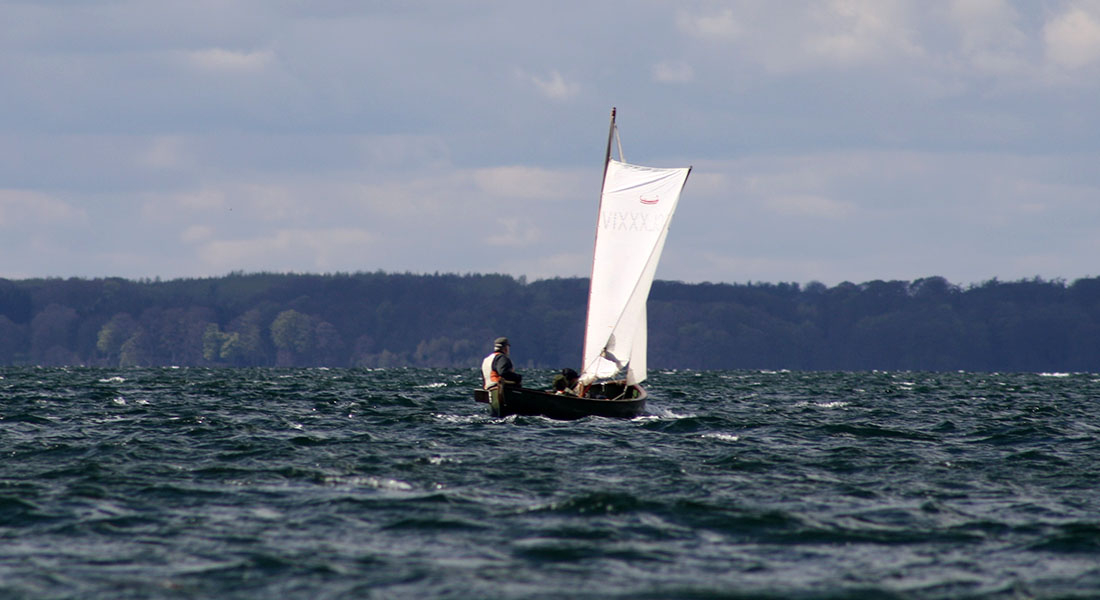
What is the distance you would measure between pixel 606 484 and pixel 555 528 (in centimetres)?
405

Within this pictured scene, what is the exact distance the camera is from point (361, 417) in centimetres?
3494

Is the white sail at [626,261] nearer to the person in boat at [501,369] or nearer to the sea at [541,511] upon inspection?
the person in boat at [501,369]

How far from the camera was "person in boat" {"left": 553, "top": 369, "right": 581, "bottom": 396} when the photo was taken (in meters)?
34.2

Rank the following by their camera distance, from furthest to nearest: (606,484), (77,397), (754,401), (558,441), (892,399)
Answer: (892,399), (754,401), (77,397), (558,441), (606,484)

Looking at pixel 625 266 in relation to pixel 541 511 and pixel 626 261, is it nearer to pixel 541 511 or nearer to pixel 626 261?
pixel 626 261

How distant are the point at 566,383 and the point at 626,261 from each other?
3.56 meters

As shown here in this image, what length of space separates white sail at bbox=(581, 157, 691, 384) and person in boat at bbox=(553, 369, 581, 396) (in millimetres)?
367

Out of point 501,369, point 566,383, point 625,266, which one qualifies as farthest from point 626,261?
point 501,369

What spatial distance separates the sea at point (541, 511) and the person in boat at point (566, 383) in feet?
7.67

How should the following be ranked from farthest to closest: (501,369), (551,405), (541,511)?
(501,369), (551,405), (541,511)

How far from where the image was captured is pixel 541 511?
57.1 feet

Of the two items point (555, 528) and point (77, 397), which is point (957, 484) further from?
point (77, 397)

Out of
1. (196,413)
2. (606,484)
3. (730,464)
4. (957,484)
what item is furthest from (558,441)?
(196,413)

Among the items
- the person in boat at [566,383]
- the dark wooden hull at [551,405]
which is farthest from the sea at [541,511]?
the person in boat at [566,383]
